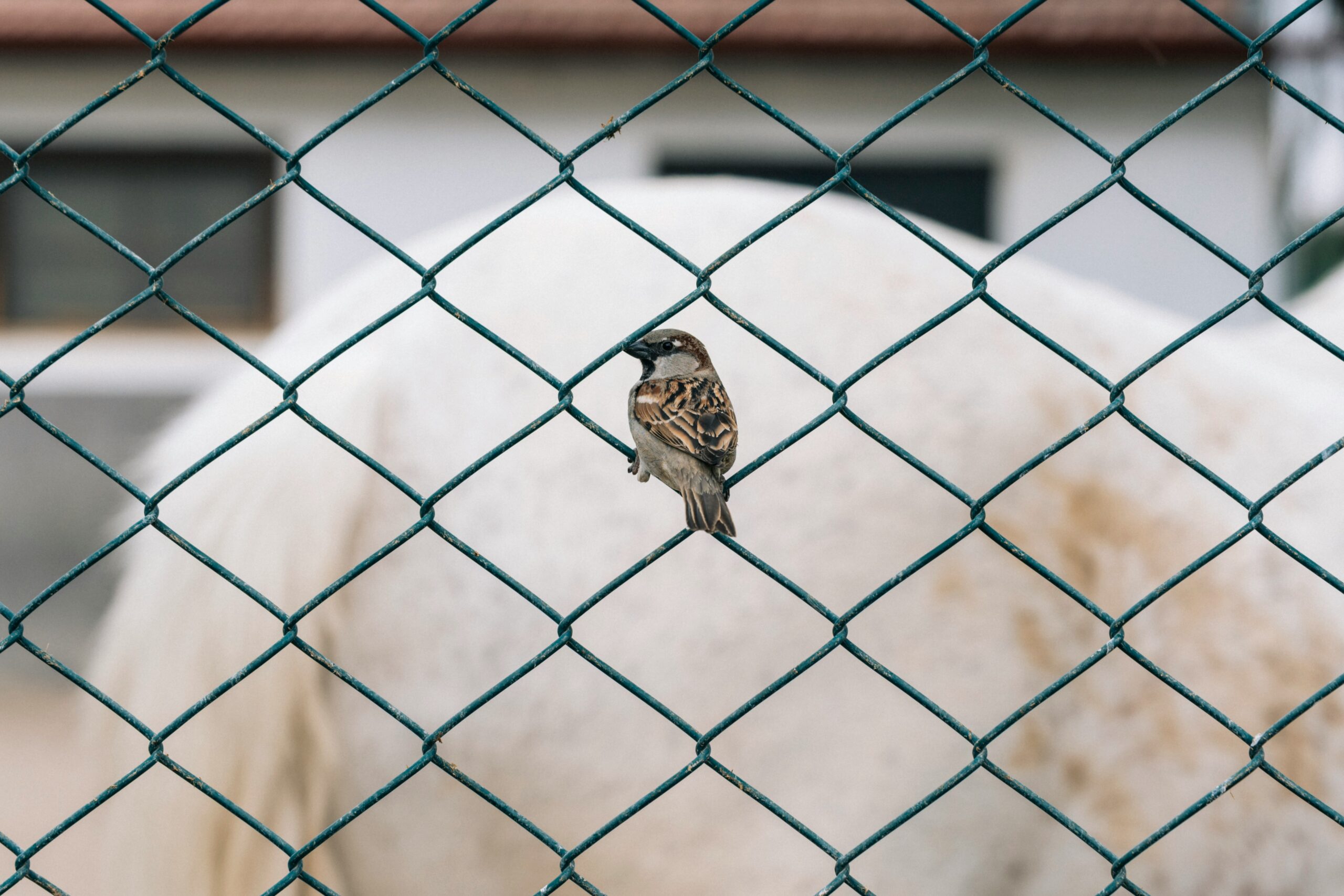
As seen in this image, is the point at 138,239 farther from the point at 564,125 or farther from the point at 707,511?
the point at 707,511

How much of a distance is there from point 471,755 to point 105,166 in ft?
16.2

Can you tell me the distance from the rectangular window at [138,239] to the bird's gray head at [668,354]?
16.3 feet

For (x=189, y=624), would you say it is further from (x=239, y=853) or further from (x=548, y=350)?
(x=548, y=350)

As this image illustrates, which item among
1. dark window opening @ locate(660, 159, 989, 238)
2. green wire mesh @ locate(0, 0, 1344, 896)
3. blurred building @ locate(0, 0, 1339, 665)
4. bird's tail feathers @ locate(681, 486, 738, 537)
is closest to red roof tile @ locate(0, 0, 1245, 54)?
blurred building @ locate(0, 0, 1339, 665)

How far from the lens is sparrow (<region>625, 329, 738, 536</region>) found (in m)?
0.68

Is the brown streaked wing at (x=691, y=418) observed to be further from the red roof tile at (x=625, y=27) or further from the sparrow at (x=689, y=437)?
the red roof tile at (x=625, y=27)

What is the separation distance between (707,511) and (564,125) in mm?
4657

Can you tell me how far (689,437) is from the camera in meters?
Answer: 0.69

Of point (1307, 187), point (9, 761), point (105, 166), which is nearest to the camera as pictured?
point (9, 761)

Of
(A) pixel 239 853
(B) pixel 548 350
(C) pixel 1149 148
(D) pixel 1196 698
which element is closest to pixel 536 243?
(B) pixel 548 350

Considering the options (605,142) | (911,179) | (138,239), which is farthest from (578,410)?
(138,239)

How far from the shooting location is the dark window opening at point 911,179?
5.14 m

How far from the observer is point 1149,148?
16.2 feet

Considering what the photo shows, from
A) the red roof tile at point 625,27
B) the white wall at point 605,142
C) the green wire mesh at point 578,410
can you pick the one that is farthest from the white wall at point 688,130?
the green wire mesh at point 578,410
